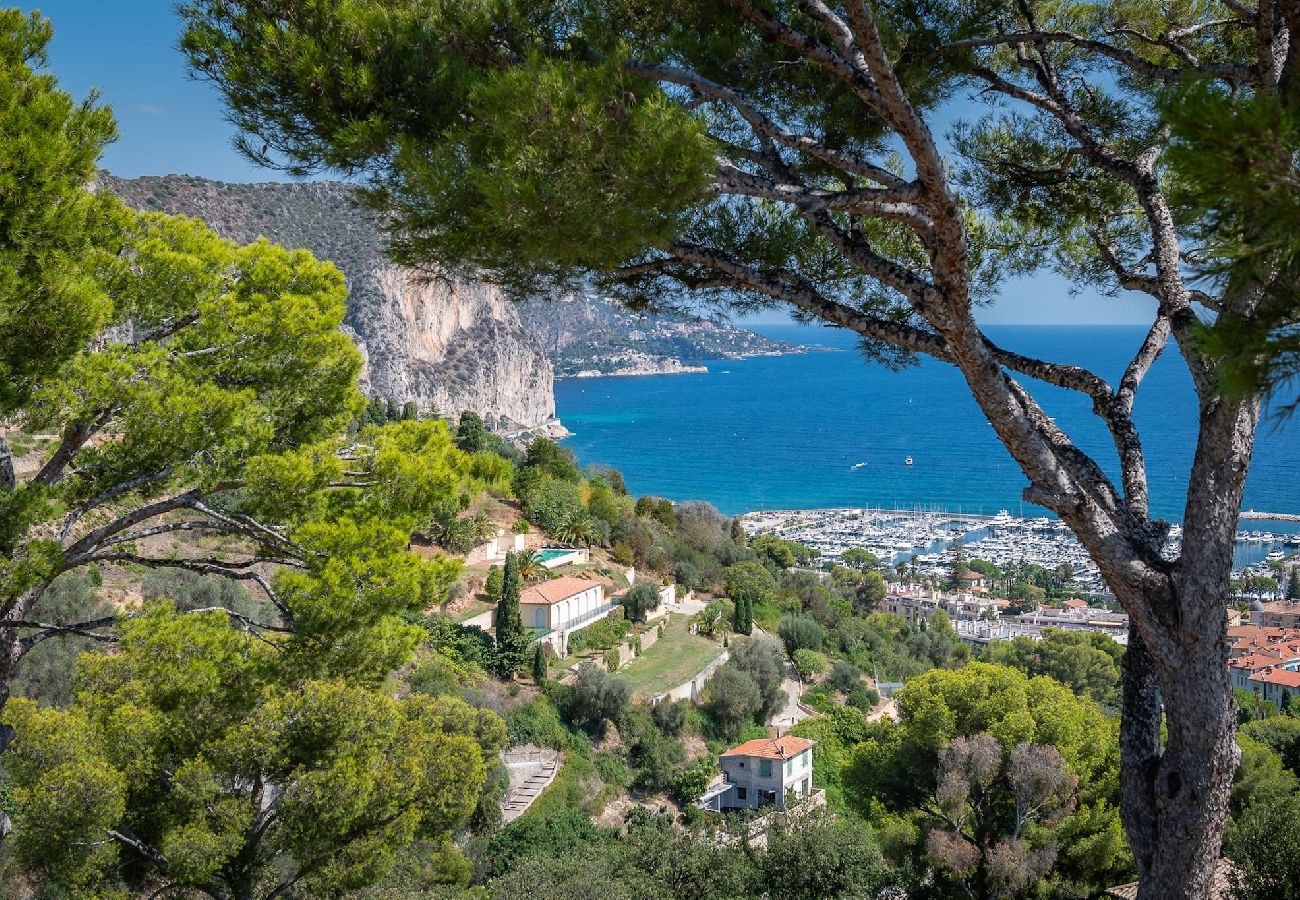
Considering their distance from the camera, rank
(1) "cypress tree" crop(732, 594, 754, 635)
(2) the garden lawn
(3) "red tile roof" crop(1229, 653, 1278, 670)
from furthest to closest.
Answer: (3) "red tile roof" crop(1229, 653, 1278, 670) → (1) "cypress tree" crop(732, 594, 754, 635) → (2) the garden lawn

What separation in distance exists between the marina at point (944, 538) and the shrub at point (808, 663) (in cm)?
2395

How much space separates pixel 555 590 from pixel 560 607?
47cm

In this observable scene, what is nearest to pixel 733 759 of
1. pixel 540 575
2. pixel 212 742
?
pixel 540 575

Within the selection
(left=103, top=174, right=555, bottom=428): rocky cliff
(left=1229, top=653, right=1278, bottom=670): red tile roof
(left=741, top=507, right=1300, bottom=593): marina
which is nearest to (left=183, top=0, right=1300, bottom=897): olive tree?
(left=103, top=174, right=555, bottom=428): rocky cliff

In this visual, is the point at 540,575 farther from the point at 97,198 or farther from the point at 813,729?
the point at 97,198

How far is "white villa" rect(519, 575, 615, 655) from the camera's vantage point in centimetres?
1775

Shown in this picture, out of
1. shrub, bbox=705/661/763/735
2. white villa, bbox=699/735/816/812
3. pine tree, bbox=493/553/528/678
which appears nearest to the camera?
white villa, bbox=699/735/816/812

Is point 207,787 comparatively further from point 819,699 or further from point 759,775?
point 819,699

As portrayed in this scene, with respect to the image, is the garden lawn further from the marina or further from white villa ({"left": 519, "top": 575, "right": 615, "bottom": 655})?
the marina

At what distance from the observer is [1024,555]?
49531 mm

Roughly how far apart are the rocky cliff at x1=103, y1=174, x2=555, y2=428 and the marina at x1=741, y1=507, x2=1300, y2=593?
2192cm

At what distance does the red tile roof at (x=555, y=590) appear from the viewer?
17.7 m

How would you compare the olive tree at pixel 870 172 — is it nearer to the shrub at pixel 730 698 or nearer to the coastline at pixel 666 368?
the shrub at pixel 730 698

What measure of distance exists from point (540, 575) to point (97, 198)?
1651 cm
